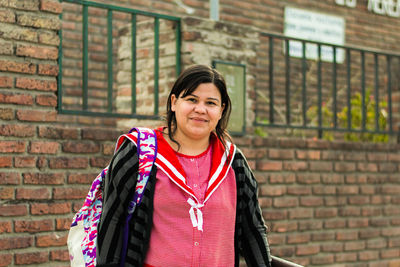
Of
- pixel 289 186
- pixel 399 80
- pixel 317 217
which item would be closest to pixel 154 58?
pixel 289 186

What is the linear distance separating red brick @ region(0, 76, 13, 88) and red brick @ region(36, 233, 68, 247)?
0.99 m

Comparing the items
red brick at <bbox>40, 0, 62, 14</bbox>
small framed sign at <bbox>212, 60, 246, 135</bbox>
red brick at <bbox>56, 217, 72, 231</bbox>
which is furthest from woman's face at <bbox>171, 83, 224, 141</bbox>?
small framed sign at <bbox>212, 60, 246, 135</bbox>

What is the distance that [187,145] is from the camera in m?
2.61

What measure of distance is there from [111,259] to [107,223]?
0.44 ft

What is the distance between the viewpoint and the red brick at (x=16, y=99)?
409cm

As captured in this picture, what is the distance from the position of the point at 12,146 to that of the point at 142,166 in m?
1.90

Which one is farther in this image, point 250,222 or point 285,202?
point 285,202

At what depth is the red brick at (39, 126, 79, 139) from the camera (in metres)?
4.24

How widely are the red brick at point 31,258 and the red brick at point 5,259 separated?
4 cm

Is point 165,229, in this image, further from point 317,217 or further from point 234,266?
point 317,217

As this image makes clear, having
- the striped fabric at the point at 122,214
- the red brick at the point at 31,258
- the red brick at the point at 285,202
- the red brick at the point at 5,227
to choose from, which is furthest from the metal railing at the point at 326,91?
the striped fabric at the point at 122,214

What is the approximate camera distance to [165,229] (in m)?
2.43

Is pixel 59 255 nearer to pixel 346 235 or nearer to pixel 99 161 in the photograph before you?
pixel 99 161

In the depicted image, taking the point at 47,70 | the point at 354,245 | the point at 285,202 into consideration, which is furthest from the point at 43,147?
the point at 354,245
